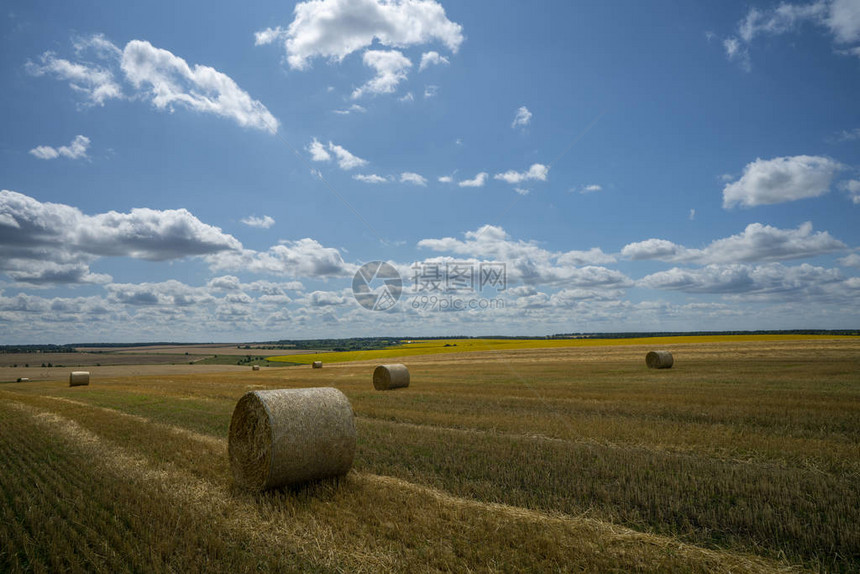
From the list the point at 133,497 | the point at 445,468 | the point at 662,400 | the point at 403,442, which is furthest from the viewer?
the point at 662,400

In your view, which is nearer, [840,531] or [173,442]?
[840,531]

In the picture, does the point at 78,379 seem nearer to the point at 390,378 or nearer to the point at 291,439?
the point at 390,378

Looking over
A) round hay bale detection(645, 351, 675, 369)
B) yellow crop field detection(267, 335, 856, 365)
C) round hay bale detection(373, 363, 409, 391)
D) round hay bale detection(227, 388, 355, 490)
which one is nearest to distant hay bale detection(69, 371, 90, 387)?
round hay bale detection(373, 363, 409, 391)

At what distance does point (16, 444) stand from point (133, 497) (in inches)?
250

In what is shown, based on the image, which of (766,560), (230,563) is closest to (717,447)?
(766,560)

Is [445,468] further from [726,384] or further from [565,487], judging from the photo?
[726,384]

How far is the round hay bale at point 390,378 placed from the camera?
21.3 metres

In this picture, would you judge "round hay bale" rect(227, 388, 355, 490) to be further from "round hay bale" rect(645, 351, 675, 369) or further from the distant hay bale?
the distant hay bale

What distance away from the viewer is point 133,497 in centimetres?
656

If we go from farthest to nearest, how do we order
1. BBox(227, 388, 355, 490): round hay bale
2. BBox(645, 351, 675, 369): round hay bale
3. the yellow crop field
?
the yellow crop field < BBox(645, 351, 675, 369): round hay bale < BBox(227, 388, 355, 490): round hay bale

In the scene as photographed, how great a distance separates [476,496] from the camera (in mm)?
6551

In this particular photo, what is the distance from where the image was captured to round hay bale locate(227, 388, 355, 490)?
707 centimetres

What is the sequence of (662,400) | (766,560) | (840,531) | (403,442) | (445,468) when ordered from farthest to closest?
(662,400), (403,442), (445,468), (840,531), (766,560)

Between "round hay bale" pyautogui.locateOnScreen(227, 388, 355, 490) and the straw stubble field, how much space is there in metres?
0.27
